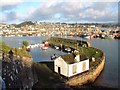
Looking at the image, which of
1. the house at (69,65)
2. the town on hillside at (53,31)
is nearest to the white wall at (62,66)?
the house at (69,65)

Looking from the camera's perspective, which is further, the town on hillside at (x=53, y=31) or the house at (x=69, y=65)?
the town on hillside at (x=53, y=31)

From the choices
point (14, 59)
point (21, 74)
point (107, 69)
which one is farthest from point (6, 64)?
point (107, 69)

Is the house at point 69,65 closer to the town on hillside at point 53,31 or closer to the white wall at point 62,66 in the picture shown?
the white wall at point 62,66

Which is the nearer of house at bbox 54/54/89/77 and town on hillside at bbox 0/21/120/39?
house at bbox 54/54/89/77

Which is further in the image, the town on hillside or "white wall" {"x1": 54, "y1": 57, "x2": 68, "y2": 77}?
the town on hillside

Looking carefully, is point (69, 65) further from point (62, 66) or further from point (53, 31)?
point (53, 31)

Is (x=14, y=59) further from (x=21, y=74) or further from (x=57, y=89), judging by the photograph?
(x=57, y=89)

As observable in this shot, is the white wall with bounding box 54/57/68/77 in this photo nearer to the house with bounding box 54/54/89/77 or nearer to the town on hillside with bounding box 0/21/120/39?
the house with bounding box 54/54/89/77

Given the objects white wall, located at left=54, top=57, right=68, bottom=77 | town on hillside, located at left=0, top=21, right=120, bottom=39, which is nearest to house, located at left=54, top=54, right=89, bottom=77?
white wall, located at left=54, top=57, right=68, bottom=77
